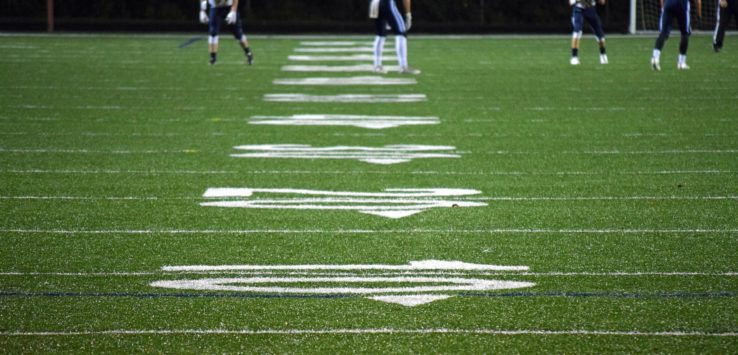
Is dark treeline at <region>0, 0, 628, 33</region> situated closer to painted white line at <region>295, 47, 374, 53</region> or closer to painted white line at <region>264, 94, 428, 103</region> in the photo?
painted white line at <region>295, 47, 374, 53</region>

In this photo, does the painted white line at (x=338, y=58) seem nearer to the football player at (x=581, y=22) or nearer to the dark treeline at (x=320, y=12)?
the football player at (x=581, y=22)

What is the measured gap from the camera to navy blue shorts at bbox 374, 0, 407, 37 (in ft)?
61.6

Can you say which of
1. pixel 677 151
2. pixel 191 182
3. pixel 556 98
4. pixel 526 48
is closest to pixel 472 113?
pixel 556 98

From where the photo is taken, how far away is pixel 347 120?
1319cm

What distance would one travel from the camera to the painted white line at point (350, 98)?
603 inches

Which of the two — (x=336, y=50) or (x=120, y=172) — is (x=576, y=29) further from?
(x=120, y=172)

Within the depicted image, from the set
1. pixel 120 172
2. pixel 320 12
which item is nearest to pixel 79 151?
pixel 120 172

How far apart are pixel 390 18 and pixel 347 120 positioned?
6.00 metres

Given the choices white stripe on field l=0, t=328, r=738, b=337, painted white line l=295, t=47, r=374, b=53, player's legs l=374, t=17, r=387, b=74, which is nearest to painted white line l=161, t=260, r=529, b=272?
white stripe on field l=0, t=328, r=738, b=337

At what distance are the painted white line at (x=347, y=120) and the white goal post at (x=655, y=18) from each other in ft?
60.5

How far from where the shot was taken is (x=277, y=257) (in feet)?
21.2

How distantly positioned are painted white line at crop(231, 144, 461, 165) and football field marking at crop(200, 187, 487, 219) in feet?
5.03

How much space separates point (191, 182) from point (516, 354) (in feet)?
15.5

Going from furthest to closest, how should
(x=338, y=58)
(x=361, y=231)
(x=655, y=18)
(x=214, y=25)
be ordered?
1. (x=655, y=18)
2. (x=338, y=58)
3. (x=214, y=25)
4. (x=361, y=231)
